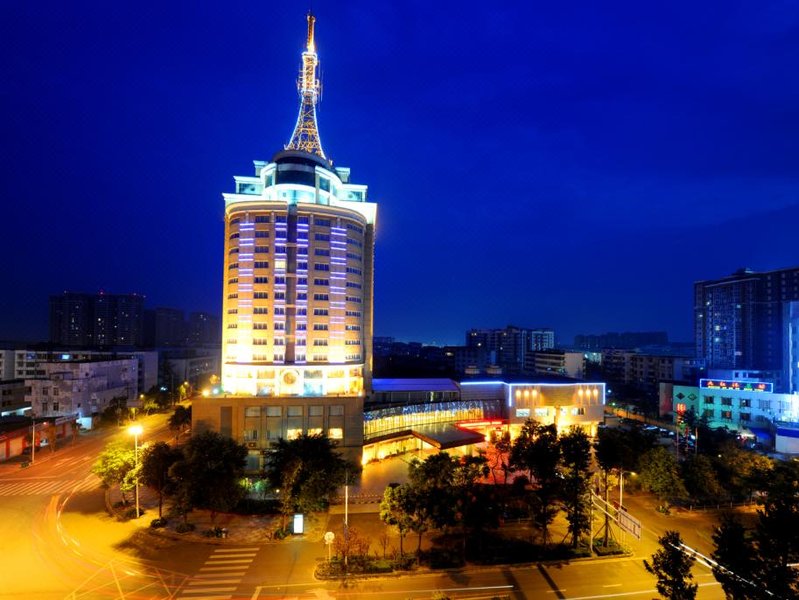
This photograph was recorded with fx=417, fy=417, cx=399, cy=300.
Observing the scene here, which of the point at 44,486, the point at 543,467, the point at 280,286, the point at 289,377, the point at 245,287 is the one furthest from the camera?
the point at 280,286

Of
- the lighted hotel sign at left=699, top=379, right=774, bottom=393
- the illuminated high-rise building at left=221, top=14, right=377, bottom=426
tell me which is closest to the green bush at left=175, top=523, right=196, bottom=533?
the illuminated high-rise building at left=221, top=14, right=377, bottom=426

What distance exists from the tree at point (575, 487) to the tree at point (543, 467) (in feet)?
2.04

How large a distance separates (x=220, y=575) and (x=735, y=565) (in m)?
24.6

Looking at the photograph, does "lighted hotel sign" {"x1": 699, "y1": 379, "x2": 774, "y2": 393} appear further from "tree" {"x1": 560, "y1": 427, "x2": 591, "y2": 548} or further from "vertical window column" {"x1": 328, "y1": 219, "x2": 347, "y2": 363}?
"vertical window column" {"x1": 328, "y1": 219, "x2": 347, "y2": 363}

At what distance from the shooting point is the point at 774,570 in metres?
15.6

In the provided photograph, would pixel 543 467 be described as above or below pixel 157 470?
above

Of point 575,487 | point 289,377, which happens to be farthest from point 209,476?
point 575,487

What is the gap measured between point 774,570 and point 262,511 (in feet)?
97.6

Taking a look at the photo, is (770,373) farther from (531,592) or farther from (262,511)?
(262,511)

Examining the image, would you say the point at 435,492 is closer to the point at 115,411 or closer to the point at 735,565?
the point at 735,565

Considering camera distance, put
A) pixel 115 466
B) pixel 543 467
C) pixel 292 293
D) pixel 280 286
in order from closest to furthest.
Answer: pixel 543 467 < pixel 115 466 < pixel 280 286 < pixel 292 293

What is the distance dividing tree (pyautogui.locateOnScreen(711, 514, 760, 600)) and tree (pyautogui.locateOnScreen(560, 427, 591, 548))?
352 inches

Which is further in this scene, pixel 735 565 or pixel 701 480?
pixel 701 480

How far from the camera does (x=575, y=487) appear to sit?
2641 centimetres
